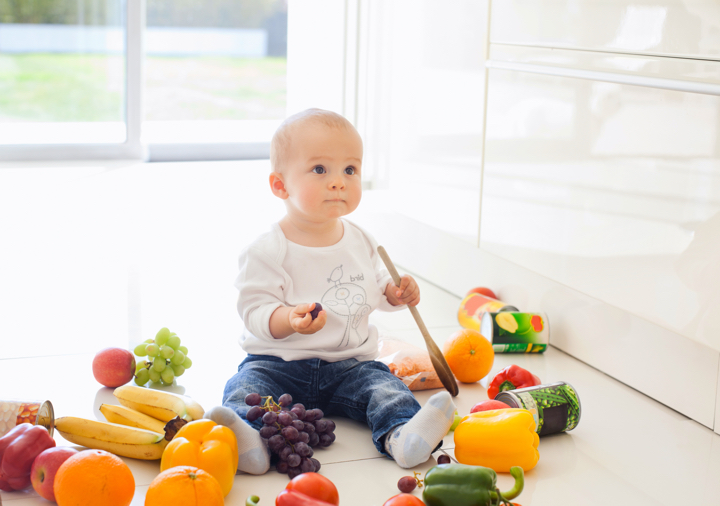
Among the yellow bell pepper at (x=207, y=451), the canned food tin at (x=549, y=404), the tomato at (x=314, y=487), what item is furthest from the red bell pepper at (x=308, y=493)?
the canned food tin at (x=549, y=404)

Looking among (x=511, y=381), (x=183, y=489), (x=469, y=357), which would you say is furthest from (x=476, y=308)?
(x=183, y=489)

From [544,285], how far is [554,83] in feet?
1.67

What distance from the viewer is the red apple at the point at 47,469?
43.4 inches

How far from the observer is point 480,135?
214 cm

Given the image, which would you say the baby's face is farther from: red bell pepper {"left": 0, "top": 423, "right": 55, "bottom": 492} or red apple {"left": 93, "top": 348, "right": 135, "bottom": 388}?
red bell pepper {"left": 0, "top": 423, "right": 55, "bottom": 492}

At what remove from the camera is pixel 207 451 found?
112cm

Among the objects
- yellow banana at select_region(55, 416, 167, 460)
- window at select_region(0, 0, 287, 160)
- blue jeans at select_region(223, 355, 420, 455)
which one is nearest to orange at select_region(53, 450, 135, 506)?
yellow banana at select_region(55, 416, 167, 460)

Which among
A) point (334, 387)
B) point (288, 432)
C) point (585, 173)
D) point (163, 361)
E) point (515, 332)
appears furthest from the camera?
point (515, 332)

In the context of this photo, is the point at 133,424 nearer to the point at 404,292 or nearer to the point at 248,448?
the point at 248,448

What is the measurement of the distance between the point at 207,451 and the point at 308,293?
45 cm

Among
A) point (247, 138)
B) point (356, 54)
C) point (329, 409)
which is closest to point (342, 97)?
point (356, 54)

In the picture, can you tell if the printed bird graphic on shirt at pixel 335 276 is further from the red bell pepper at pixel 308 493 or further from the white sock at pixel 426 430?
the red bell pepper at pixel 308 493

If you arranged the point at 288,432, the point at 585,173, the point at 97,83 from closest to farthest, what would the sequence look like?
the point at 288,432 → the point at 585,173 → the point at 97,83

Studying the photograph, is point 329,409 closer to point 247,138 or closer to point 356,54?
point 356,54
